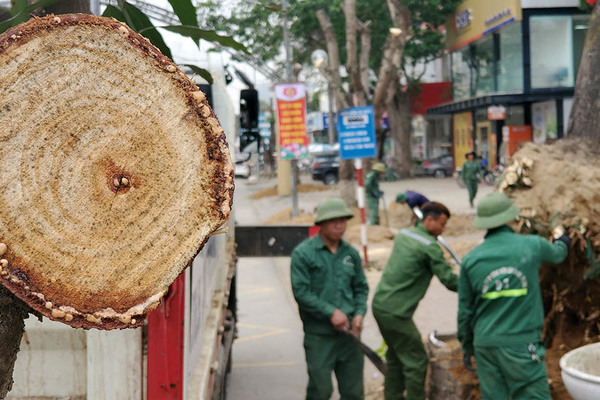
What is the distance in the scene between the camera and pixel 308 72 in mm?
44812

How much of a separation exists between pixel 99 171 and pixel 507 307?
337cm

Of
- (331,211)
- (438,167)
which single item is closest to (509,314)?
(331,211)

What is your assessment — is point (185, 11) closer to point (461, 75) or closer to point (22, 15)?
point (22, 15)

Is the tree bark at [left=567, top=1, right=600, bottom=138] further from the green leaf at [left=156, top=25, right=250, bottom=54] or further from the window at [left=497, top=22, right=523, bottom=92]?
the window at [left=497, top=22, right=523, bottom=92]

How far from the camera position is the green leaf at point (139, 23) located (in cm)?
249

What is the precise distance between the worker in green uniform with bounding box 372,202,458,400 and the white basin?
1.20 m

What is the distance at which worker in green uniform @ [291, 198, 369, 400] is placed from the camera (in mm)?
5508

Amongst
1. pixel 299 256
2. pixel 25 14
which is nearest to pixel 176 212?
pixel 25 14

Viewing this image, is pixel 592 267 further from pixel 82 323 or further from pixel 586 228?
pixel 82 323

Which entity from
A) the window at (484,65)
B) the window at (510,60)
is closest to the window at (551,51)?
the window at (510,60)

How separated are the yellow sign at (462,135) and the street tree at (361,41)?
2.45 m

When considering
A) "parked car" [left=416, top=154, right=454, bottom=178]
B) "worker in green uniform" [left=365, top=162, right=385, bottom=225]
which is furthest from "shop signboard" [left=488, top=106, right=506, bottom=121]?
"worker in green uniform" [left=365, top=162, right=385, bottom=225]

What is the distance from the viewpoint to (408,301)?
5762 mm

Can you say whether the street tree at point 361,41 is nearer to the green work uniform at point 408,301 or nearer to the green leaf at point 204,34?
the green work uniform at point 408,301
